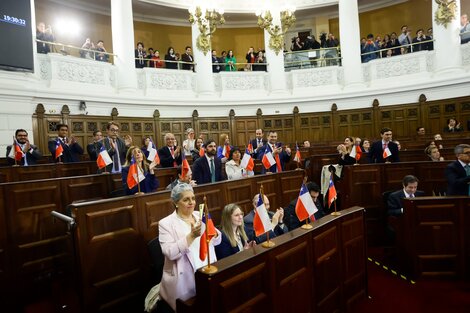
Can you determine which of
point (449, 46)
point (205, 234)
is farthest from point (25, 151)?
point (449, 46)

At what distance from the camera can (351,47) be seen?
12969 mm

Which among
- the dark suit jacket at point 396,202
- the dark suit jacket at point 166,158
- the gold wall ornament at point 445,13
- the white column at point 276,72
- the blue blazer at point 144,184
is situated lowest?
the dark suit jacket at point 396,202

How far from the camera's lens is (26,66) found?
8.59 m

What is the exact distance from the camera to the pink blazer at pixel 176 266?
8.44 feet

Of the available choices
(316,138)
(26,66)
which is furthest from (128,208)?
(316,138)

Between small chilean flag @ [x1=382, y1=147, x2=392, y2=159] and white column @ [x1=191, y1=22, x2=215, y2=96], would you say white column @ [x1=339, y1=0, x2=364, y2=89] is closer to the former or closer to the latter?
white column @ [x1=191, y1=22, x2=215, y2=96]

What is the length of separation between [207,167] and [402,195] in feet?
10.3

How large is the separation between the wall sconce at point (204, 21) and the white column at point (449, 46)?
24.4 feet

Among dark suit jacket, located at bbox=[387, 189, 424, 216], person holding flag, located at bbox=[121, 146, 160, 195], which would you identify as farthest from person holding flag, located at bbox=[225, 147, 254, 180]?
dark suit jacket, located at bbox=[387, 189, 424, 216]

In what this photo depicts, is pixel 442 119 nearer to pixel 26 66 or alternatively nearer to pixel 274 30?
pixel 274 30

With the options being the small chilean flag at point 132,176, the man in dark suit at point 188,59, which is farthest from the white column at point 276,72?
the small chilean flag at point 132,176

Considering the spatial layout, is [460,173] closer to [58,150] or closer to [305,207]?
[305,207]

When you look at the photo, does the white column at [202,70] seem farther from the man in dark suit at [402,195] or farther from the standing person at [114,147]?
the man in dark suit at [402,195]

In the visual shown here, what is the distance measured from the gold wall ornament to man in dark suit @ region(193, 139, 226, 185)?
1009 cm
